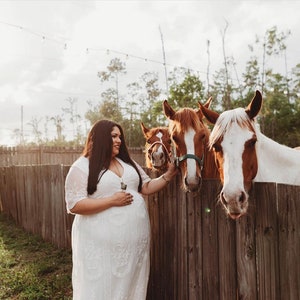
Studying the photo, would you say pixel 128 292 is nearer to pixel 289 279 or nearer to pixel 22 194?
pixel 289 279

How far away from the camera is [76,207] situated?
2955 millimetres

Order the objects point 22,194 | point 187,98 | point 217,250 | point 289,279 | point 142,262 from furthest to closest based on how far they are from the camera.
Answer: point 187,98 → point 22,194 → point 142,262 → point 217,250 → point 289,279

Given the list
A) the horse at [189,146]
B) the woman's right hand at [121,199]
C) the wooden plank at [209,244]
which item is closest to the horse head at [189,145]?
the horse at [189,146]

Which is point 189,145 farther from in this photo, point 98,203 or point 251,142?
point 98,203

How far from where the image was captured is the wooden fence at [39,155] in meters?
13.6

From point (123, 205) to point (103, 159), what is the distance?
46 cm

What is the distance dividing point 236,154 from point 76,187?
56.0 inches

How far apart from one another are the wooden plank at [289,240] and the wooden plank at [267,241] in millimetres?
46

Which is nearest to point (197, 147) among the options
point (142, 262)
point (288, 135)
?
point (142, 262)

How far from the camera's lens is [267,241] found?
2.38m

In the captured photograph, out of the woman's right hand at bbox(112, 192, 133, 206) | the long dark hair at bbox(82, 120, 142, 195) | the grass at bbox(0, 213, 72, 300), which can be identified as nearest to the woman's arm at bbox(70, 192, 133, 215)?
the woman's right hand at bbox(112, 192, 133, 206)

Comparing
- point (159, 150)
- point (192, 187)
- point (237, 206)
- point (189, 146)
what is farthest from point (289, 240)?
point (159, 150)

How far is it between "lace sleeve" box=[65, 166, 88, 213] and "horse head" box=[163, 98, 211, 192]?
91cm

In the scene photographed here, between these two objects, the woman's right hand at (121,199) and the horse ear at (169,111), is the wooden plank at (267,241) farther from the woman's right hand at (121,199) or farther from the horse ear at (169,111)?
the horse ear at (169,111)
